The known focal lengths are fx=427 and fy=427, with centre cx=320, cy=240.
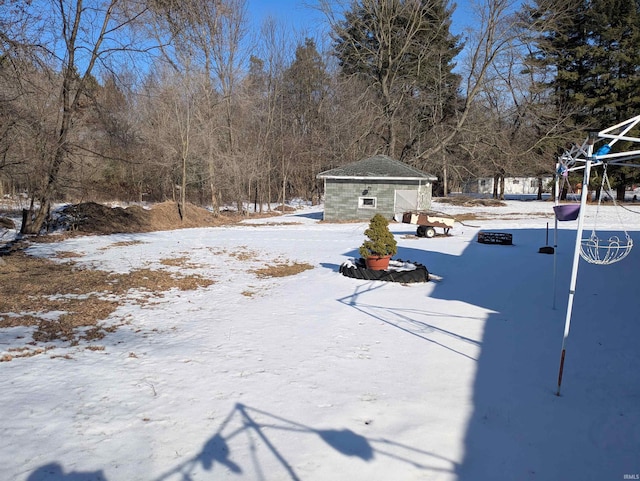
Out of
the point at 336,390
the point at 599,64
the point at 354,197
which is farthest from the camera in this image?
the point at 599,64

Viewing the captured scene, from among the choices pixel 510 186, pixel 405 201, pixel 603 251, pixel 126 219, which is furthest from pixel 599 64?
pixel 126 219

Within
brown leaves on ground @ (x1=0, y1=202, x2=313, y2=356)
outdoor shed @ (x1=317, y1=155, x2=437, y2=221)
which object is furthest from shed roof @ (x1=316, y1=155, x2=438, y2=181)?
brown leaves on ground @ (x1=0, y1=202, x2=313, y2=356)

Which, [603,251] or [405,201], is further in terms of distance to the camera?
[405,201]

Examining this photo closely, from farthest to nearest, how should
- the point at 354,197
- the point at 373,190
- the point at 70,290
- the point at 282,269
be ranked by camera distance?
the point at 354,197 → the point at 373,190 → the point at 282,269 → the point at 70,290

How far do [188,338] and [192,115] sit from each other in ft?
72.9

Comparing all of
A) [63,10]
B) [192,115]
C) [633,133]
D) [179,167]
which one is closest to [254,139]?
[179,167]

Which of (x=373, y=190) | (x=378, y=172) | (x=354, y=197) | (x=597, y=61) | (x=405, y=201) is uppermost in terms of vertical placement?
(x=597, y=61)

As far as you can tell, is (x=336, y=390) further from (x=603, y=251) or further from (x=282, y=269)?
(x=603, y=251)

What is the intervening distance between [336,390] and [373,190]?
21.6 meters

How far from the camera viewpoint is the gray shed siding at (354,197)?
82.8ft

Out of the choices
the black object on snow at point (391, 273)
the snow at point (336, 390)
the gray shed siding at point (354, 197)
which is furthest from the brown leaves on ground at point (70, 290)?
the gray shed siding at point (354, 197)

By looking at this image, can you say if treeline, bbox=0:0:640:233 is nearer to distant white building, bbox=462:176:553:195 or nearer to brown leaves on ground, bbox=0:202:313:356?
brown leaves on ground, bbox=0:202:313:356

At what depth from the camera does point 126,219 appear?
823 inches

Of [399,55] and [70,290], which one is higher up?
[399,55]
